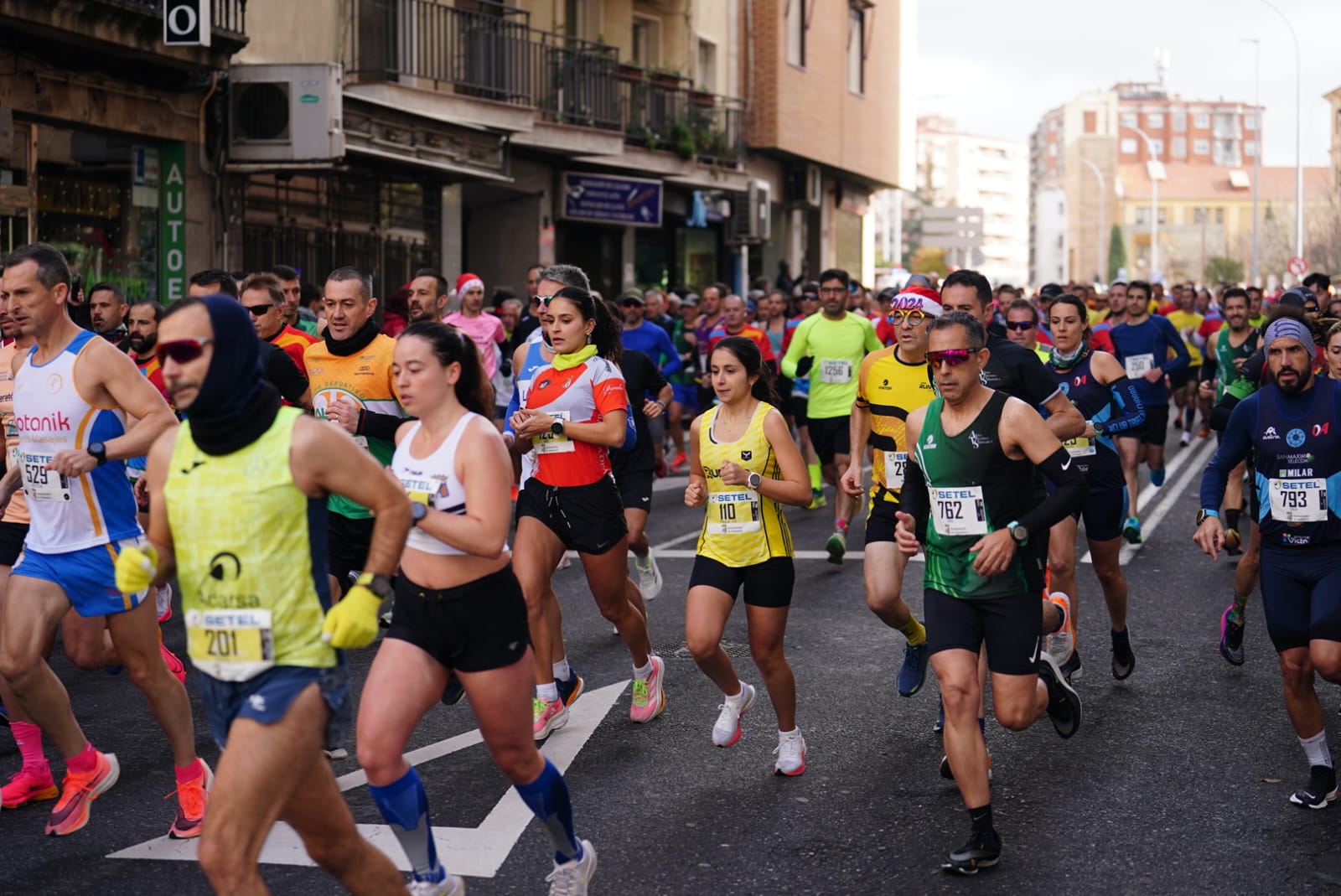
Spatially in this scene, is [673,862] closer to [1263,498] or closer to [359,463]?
[359,463]

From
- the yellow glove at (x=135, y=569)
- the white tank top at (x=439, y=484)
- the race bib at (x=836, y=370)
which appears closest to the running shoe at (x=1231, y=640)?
the white tank top at (x=439, y=484)

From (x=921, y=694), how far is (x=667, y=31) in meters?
24.4

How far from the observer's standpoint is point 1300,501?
614 centimetres

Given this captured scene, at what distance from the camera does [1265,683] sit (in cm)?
802

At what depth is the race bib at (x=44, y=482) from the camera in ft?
19.2

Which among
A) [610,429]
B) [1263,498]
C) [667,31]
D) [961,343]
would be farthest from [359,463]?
[667,31]

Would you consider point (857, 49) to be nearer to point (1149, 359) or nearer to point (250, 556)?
point (1149, 359)

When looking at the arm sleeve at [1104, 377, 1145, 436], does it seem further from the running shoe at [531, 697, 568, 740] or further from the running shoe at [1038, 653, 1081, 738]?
the running shoe at [531, 697, 568, 740]

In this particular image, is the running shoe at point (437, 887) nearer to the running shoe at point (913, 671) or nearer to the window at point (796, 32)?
the running shoe at point (913, 671)

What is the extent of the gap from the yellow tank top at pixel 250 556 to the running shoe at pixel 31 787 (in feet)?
8.23

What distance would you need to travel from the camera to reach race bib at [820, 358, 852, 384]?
13477mm

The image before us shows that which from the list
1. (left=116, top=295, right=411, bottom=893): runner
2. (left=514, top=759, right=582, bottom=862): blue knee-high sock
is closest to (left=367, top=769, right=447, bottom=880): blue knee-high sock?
(left=514, top=759, right=582, bottom=862): blue knee-high sock

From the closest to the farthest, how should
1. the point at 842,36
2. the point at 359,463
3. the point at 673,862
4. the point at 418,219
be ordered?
the point at 359,463 < the point at 673,862 < the point at 418,219 < the point at 842,36

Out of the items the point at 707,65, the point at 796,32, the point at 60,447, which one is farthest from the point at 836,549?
the point at 796,32
